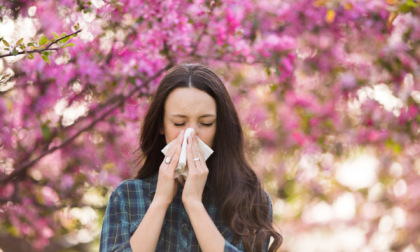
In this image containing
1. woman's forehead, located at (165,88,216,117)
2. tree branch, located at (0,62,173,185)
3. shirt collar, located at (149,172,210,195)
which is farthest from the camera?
tree branch, located at (0,62,173,185)

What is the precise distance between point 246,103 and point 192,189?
8.54 feet

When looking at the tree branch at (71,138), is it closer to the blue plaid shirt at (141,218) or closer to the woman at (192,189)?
the woman at (192,189)

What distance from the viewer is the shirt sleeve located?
7.43 feet

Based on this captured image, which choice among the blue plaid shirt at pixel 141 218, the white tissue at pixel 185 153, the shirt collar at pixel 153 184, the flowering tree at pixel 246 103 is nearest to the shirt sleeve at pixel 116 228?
the blue plaid shirt at pixel 141 218

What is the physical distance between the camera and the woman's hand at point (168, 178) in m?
2.27

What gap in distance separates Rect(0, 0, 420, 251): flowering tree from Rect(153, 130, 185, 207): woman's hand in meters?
0.84

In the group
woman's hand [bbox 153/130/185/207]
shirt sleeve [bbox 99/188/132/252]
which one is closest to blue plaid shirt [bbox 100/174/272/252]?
shirt sleeve [bbox 99/188/132/252]

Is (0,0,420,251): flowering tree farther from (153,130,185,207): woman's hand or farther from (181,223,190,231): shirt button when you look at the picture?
(181,223,190,231): shirt button

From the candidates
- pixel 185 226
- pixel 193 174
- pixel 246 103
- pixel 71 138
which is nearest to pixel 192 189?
pixel 193 174

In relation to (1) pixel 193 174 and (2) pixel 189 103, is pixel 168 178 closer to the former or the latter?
(1) pixel 193 174

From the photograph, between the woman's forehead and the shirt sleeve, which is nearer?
the shirt sleeve

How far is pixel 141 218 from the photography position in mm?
2396

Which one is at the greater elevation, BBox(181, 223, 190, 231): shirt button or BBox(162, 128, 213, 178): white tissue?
BBox(162, 128, 213, 178): white tissue

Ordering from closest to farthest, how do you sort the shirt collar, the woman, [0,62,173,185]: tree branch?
the woman, the shirt collar, [0,62,173,185]: tree branch
